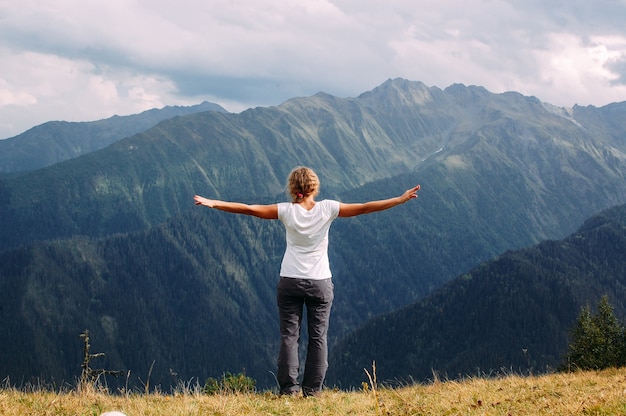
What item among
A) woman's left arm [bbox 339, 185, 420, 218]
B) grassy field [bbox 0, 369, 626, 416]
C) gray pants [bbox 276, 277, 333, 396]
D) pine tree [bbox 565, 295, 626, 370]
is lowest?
pine tree [bbox 565, 295, 626, 370]

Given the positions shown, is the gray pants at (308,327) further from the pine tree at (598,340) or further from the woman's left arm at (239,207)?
the pine tree at (598,340)

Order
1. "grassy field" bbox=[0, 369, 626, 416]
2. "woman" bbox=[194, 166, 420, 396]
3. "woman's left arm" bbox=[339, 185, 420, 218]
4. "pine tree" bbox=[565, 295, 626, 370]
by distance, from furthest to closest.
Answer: "pine tree" bbox=[565, 295, 626, 370]
"woman" bbox=[194, 166, 420, 396]
"woman's left arm" bbox=[339, 185, 420, 218]
"grassy field" bbox=[0, 369, 626, 416]

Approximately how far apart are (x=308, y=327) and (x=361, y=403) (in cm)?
179

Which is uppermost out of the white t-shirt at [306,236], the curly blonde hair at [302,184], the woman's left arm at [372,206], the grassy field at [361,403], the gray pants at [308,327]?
the curly blonde hair at [302,184]

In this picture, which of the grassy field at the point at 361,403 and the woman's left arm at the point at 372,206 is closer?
the grassy field at the point at 361,403

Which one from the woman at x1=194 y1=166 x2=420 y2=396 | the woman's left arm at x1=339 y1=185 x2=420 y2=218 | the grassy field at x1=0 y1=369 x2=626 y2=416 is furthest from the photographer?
the woman at x1=194 y1=166 x2=420 y2=396

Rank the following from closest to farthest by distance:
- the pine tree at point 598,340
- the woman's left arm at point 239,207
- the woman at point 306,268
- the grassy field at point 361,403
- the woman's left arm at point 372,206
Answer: the grassy field at point 361,403, the woman's left arm at point 239,207, the woman's left arm at point 372,206, the woman at point 306,268, the pine tree at point 598,340

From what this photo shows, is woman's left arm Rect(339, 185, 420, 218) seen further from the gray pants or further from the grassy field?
the grassy field

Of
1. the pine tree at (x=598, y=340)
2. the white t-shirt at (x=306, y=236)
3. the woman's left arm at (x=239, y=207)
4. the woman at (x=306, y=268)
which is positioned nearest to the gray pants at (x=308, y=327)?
the woman at (x=306, y=268)

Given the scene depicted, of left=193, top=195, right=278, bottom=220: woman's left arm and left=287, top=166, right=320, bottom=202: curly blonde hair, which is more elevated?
left=287, top=166, right=320, bottom=202: curly blonde hair

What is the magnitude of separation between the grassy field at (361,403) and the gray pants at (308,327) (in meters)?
0.40

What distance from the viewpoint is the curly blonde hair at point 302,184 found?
11.4m

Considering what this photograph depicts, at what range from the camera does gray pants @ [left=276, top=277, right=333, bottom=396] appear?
11.3m

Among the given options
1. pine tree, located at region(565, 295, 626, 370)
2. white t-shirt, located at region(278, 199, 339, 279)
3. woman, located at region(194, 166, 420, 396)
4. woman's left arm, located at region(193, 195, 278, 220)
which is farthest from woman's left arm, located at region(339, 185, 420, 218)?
pine tree, located at region(565, 295, 626, 370)
